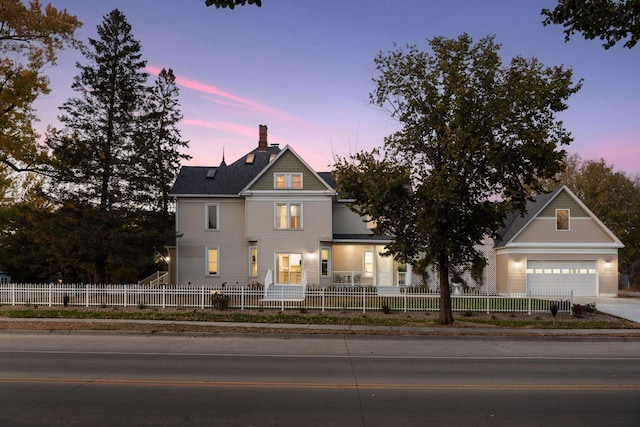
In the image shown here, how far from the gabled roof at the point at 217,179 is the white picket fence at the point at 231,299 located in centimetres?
1125

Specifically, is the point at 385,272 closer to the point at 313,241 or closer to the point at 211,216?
the point at 313,241

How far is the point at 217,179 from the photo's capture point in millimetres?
35000

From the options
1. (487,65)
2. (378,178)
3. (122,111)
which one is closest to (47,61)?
(122,111)

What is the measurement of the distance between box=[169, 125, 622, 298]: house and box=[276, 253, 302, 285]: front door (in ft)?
0.20

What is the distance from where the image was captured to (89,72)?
3534 cm

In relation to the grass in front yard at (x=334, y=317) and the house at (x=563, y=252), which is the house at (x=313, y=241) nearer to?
the house at (x=563, y=252)

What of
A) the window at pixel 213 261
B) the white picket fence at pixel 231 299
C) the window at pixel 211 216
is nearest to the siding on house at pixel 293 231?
the window at pixel 211 216

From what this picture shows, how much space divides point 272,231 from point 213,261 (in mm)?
4533

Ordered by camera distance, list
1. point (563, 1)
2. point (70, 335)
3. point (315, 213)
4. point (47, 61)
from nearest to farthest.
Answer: point (563, 1), point (70, 335), point (47, 61), point (315, 213)

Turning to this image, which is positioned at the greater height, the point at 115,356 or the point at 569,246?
the point at 569,246

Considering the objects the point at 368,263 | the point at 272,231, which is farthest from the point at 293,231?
the point at 368,263

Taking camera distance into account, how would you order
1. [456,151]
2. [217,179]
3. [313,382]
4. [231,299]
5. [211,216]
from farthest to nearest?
[217,179]
[211,216]
[231,299]
[456,151]
[313,382]

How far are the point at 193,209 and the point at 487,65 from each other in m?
21.5

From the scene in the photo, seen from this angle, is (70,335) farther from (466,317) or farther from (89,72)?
(89,72)
